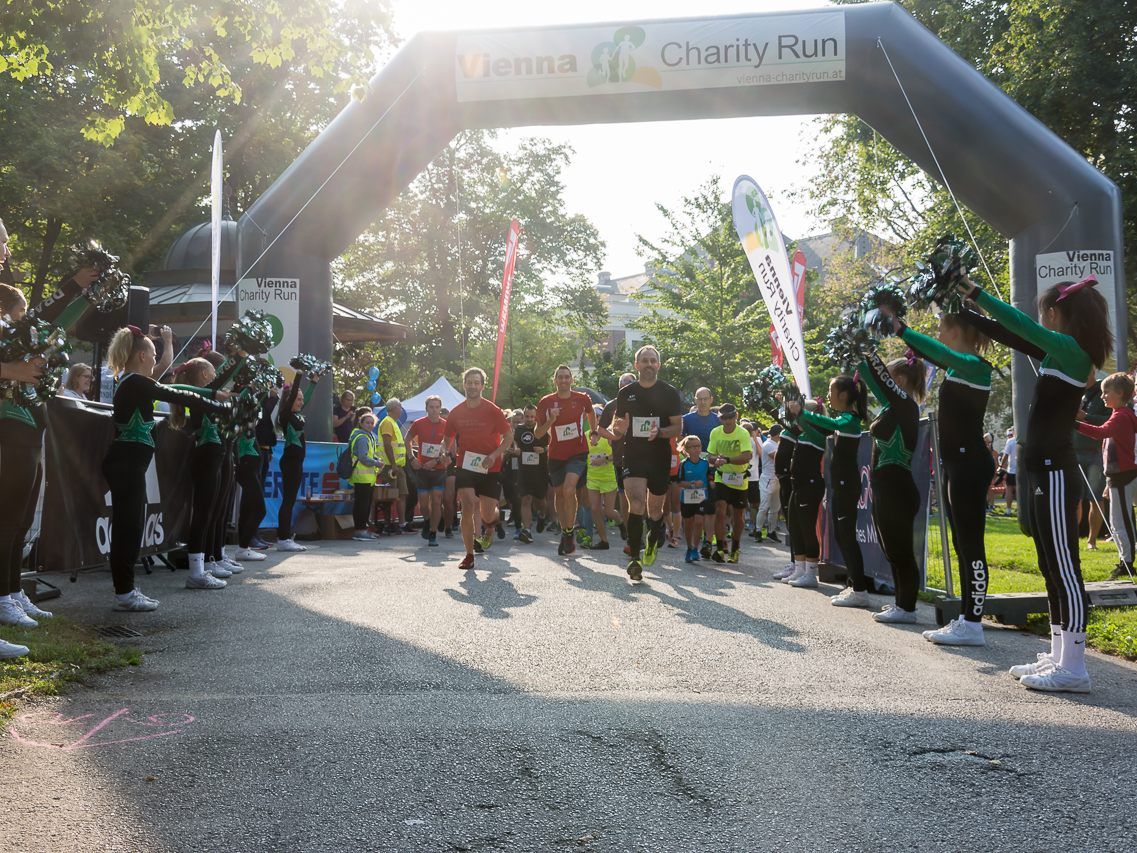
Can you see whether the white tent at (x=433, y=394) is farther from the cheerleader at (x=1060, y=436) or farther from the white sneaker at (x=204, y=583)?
the cheerleader at (x=1060, y=436)

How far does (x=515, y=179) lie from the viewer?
54594mm

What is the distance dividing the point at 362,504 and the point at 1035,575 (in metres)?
9.79

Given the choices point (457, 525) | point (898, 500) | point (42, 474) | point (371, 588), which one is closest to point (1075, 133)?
point (457, 525)

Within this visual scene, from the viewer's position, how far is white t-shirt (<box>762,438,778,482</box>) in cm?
1909

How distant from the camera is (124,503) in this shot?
7.79 meters

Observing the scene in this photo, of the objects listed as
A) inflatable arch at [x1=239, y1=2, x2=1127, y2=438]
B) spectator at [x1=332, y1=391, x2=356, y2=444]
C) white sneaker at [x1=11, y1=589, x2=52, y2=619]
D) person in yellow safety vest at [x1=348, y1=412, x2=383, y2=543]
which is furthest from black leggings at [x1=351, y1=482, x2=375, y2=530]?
white sneaker at [x1=11, y1=589, x2=52, y2=619]

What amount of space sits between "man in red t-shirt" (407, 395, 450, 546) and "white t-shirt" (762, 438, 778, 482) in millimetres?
6083

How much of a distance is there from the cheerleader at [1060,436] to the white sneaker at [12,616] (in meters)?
5.83

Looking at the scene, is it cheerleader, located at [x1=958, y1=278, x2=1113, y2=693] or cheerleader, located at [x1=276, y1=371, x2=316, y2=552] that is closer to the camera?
cheerleader, located at [x1=958, y1=278, x2=1113, y2=693]

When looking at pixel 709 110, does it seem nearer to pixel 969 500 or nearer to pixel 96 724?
pixel 969 500

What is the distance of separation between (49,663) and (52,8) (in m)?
5.89

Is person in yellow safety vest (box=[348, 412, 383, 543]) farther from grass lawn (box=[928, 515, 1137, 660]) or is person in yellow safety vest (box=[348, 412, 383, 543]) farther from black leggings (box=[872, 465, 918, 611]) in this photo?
black leggings (box=[872, 465, 918, 611])

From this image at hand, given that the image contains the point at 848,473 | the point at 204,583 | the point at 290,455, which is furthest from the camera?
the point at 290,455

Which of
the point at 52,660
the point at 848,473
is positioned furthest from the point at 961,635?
the point at 52,660
